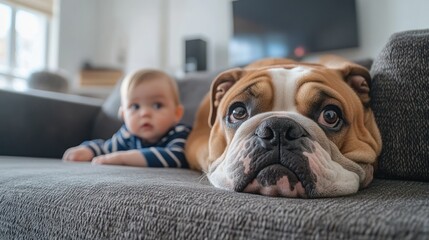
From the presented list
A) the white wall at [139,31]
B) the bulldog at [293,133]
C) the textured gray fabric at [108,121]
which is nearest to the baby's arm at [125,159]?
the bulldog at [293,133]

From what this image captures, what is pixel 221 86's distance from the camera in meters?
1.11

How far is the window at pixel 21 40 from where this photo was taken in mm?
4020

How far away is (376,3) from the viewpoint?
12.2 feet

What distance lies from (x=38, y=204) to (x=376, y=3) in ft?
12.3

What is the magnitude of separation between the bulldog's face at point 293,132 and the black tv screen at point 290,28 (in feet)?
9.73

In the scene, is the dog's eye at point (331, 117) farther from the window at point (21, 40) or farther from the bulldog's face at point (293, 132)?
the window at point (21, 40)

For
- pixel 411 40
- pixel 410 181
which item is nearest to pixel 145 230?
pixel 410 181

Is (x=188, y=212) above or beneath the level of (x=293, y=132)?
beneath

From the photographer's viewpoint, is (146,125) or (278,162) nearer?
(278,162)

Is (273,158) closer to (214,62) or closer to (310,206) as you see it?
(310,206)

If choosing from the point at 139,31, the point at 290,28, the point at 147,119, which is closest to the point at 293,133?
the point at 147,119

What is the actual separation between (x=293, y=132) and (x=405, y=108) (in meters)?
0.34

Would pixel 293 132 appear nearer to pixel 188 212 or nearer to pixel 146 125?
pixel 188 212

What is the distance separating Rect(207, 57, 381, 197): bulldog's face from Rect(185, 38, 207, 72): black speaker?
3.17 metres
